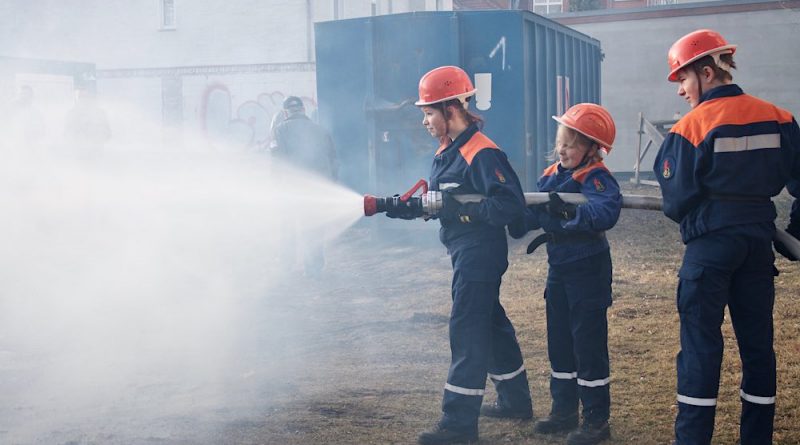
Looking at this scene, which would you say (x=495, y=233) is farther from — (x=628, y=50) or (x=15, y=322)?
(x=628, y=50)

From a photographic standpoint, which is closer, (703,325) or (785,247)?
(703,325)

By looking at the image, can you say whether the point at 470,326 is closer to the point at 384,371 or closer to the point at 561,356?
the point at 561,356

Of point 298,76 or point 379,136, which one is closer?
point 379,136

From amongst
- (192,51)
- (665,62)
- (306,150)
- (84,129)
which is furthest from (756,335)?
(192,51)

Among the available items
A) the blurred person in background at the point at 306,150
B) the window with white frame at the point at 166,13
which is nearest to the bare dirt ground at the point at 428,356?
the blurred person in background at the point at 306,150

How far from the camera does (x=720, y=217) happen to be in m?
4.11

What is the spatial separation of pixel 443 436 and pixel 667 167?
175cm

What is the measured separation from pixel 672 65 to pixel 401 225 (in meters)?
8.11

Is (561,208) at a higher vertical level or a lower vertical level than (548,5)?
lower

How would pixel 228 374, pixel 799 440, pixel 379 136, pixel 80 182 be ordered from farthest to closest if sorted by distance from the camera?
pixel 80 182
pixel 379 136
pixel 228 374
pixel 799 440

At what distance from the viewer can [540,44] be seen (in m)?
12.6

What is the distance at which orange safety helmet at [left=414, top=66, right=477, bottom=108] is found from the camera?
4.85 metres

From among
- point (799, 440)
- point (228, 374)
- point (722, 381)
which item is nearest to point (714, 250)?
point (799, 440)

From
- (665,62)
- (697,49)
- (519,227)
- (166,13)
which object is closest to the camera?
(697,49)
